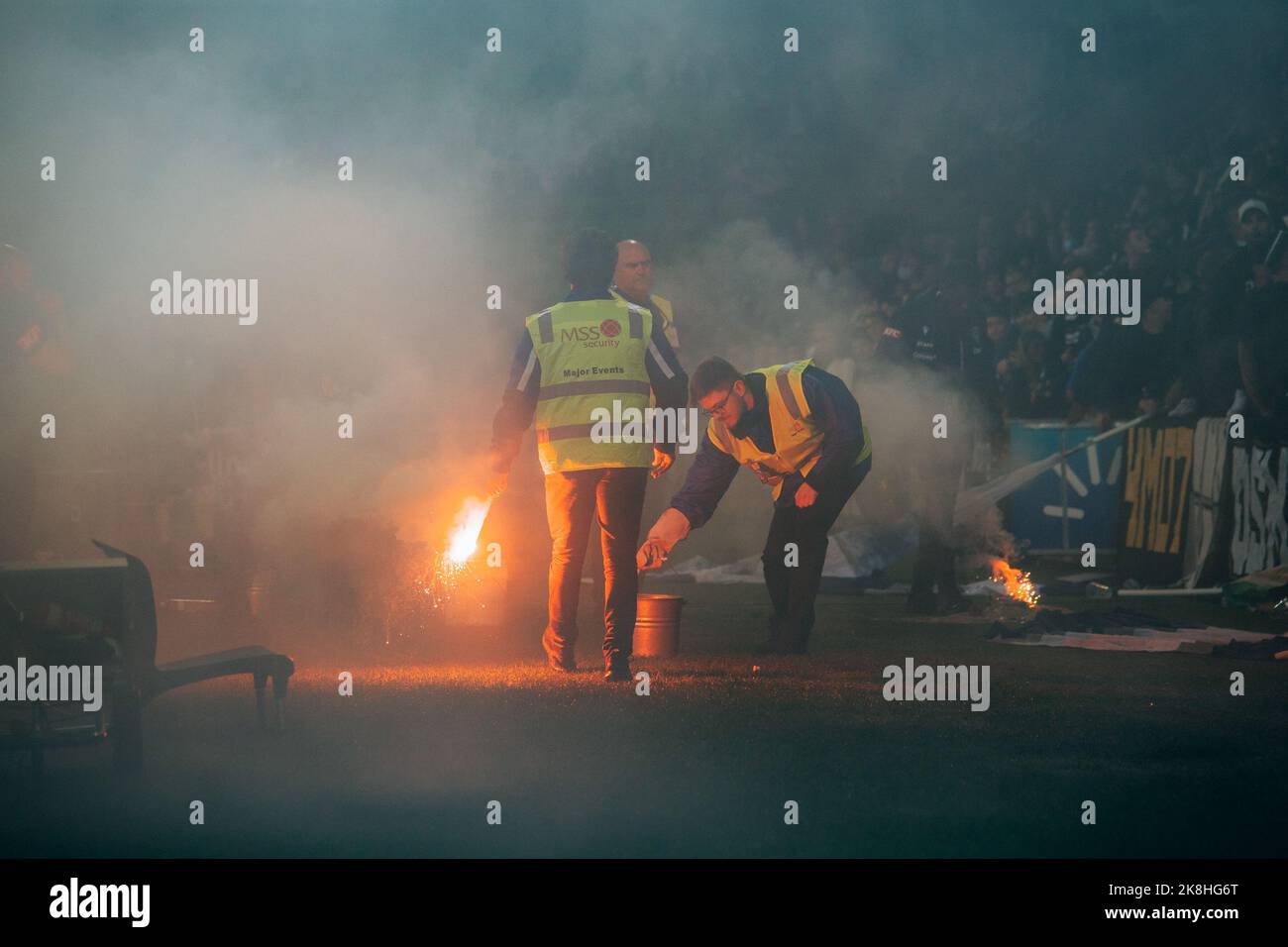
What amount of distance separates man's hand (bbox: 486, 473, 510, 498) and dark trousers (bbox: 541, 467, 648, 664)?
0.41 metres

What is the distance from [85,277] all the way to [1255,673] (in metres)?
6.82

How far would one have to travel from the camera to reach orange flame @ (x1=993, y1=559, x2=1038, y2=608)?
9969 mm

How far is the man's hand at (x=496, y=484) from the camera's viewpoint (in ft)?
26.6

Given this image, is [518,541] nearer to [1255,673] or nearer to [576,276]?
[576,276]

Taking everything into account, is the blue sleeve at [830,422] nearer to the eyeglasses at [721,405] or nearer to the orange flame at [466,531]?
the eyeglasses at [721,405]

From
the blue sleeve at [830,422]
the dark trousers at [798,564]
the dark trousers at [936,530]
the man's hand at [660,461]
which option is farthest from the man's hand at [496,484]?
the dark trousers at [936,530]

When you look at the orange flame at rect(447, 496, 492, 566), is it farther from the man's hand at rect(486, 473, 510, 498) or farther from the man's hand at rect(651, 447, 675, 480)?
the man's hand at rect(651, 447, 675, 480)

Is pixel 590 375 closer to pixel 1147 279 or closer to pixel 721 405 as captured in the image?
pixel 721 405

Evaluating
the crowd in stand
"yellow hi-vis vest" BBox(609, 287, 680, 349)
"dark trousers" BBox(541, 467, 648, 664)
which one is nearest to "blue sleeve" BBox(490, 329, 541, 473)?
"dark trousers" BBox(541, 467, 648, 664)

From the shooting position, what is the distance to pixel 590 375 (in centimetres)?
764

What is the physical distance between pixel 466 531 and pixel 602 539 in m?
1.18

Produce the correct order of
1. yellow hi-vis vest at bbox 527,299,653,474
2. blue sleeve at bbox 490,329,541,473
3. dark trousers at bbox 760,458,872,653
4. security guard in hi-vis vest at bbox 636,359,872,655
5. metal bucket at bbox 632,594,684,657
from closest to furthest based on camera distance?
yellow hi-vis vest at bbox 527,299,653,474 → blue sleeve at bbox 490,329,541,473 → metal bucket at bbox 632,594,684,657 → dark trousers at bbox 760,458,872,653 → security guard in hi-vis vest at bbox 636,359,872,655

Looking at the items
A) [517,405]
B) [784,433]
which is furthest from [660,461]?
[784,433]
